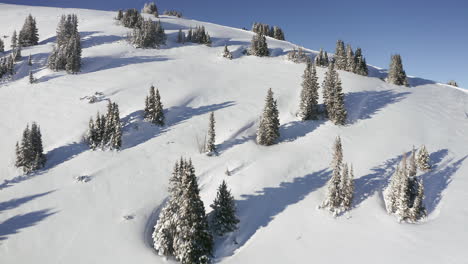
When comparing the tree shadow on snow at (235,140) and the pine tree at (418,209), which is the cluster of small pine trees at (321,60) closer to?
the tree shadow on snow at (235,140)

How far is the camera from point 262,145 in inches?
1726

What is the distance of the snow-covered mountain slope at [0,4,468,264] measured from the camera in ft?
86.6

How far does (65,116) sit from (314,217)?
147 feet

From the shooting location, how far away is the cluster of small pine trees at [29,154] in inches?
1400

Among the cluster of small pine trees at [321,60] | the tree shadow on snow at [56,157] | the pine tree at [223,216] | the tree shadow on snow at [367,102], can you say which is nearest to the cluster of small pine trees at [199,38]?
the cluster of small pine trees at [321,60]

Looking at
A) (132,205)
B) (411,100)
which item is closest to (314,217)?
(132,205)

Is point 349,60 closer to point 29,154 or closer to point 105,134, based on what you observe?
point 105,134

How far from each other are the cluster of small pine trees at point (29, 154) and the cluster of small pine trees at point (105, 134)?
647cm

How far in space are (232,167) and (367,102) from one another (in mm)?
Answer: 37943

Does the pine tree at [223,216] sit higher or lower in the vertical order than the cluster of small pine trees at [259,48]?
lower

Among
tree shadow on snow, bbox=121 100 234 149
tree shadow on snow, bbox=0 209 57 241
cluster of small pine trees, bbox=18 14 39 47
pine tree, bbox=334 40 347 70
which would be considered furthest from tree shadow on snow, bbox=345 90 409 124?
cluster of small pine trees, bbox=18 14 39 47

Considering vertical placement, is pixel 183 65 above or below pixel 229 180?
above

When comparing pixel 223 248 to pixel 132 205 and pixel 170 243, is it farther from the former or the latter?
pixel 132 205

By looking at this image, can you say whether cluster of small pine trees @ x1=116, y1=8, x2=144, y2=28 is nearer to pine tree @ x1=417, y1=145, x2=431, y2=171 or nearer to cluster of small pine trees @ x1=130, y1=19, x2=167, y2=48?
cluster of small pine trees @ x1=130, y1=19, x2=167, y2=48
